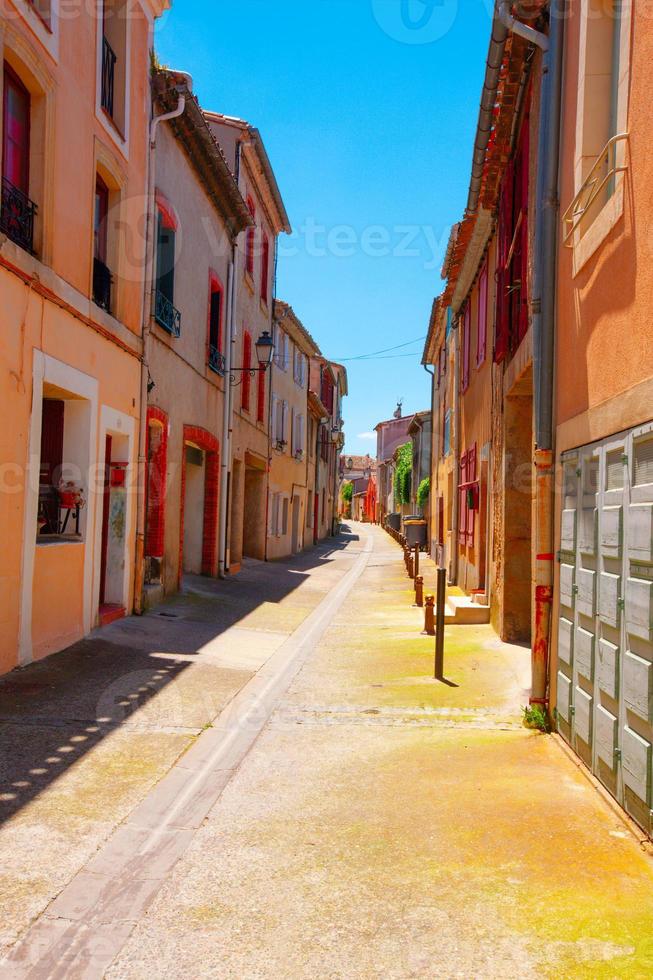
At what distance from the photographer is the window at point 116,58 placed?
980 cm

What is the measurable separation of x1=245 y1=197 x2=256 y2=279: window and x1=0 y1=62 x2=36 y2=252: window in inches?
449

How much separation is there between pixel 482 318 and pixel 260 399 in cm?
998

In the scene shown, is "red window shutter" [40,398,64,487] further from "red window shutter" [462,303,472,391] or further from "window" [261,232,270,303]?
"window" [261,232,270,303]

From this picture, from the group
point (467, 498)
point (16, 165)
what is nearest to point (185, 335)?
point (467, 498)

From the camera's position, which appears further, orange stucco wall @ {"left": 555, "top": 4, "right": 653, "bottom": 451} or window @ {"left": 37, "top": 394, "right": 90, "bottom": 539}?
window @ {"left": 37, "top": 394, "right": 90, "bottom": 539}

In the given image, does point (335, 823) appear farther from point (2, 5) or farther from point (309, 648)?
point (2, 5)

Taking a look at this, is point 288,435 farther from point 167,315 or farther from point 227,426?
point 167,315

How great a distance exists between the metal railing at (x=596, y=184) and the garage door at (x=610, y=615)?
1489 millimetres

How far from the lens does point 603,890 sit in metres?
3.38

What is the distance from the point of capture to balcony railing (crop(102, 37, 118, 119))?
378 inches

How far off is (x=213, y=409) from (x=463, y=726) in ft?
34.6

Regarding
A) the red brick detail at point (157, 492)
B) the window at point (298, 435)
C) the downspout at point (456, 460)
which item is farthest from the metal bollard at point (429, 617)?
the window at point (298, 435)

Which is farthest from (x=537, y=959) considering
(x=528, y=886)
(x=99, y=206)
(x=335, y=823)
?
(x=99, y=206)

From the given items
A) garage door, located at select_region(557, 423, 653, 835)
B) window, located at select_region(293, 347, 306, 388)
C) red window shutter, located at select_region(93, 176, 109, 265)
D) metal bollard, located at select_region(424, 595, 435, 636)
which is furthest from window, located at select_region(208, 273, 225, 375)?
window, located at select_region(293, 347, 306, 388)
